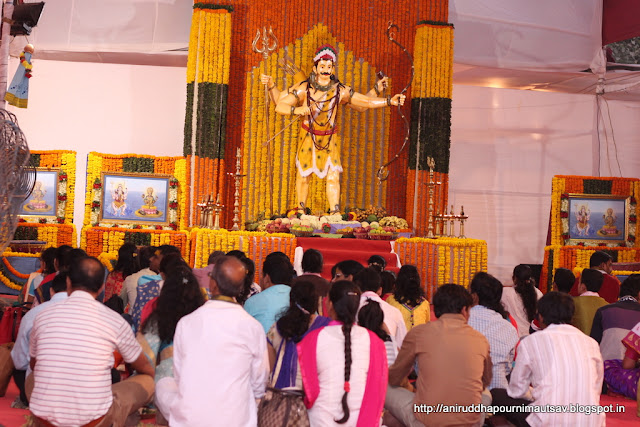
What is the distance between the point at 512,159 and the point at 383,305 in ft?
30.4

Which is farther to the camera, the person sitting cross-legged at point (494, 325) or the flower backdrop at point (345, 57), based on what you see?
the flower backdrop at point (345, 57)

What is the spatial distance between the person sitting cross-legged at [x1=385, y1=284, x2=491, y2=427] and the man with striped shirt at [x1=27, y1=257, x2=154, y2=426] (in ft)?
5.03

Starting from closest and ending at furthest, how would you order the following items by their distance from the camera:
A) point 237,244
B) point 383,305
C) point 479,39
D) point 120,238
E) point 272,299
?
point 272,299 < point 383,305 < point 237,244 < point 120,238 < point 479,39

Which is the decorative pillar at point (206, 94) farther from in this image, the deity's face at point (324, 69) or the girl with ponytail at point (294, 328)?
the girl with ponytail at point (294, 328)

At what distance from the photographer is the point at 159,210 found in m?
10.6

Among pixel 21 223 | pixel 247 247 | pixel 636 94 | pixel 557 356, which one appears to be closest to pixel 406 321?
pixel 557 356

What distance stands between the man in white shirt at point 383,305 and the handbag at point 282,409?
971mm

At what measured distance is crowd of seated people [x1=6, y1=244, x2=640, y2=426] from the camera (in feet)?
11.4

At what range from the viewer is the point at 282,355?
12.4 feet

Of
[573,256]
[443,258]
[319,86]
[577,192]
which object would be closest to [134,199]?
[319,86]

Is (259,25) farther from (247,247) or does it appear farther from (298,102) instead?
(247,247)

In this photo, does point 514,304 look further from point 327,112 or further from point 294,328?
point 327,112

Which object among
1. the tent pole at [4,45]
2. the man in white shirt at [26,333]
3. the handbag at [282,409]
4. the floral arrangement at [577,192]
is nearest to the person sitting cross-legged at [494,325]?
the handbag at [282,409]

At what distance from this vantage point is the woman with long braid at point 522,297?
19.8ft
